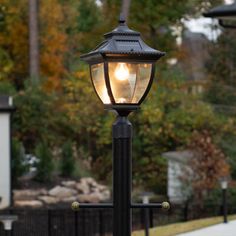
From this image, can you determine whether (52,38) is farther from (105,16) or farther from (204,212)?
(204,212)

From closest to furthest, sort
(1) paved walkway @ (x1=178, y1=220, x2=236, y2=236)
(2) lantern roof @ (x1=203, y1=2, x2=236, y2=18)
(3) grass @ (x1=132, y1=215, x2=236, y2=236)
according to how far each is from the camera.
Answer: (1) paved walkway @ (x1=178, y1=220, x2=236, y2=236) → (3) grass @ (x1=132, y1=215, x2=236, y2=236) → (2) lantern roof @ (x1=203, y1=2, x2=236, y2=18)

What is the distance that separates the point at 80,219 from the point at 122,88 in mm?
11624

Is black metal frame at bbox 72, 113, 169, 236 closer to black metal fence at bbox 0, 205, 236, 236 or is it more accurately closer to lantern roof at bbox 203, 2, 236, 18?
black metal fence at bbox 0, 205, 236, 236

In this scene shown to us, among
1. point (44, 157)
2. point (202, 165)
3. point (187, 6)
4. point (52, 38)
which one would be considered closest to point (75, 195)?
point (44, 157)

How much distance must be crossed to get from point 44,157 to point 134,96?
605 inches

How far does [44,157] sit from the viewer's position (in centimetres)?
1920

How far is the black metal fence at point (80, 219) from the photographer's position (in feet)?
44.8

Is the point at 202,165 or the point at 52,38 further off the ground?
the point at 52,38

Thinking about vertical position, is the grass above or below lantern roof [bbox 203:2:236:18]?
below

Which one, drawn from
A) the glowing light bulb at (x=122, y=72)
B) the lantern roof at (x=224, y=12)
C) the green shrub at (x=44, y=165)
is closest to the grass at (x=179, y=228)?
the lantern roof at (x=224, y=12)

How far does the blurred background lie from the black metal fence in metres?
0.03

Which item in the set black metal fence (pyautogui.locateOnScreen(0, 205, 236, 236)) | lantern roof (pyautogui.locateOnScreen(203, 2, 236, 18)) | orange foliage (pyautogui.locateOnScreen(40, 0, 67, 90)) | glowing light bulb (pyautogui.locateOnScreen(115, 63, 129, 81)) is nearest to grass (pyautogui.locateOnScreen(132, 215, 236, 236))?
black metal fence (pyautogui.locateOnScreen(0, 205, 236, 236))

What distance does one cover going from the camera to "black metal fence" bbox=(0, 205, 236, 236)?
13.7 metres

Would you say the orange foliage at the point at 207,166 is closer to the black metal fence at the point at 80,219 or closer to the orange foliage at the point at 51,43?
the black metal fence at the point at 80,219
